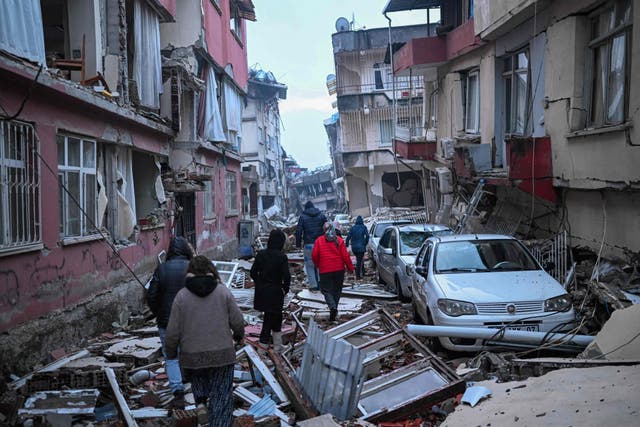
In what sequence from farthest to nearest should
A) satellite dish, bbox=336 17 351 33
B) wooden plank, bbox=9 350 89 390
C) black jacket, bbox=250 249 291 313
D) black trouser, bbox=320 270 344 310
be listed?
satellite dish, bbox=336 17 351 33 → black trouser, bbox=320 270 344 310 → black jacket, bbox=250 249 291 313 → wooden plank, bbox=9 350 89 390

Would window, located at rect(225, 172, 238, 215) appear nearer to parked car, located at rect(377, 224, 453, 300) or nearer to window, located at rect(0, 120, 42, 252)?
parked car, located at rect(377, 224, 453, 300)

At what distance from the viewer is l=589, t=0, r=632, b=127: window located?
908cm

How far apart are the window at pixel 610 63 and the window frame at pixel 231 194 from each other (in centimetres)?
1492

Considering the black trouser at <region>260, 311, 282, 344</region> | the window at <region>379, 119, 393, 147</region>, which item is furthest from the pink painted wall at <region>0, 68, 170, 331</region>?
the window at <region>379, 119, 393, 147</region>

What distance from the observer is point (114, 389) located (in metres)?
6.16

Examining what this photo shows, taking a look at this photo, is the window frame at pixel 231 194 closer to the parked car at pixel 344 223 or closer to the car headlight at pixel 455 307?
the parked car at pixel 344 223

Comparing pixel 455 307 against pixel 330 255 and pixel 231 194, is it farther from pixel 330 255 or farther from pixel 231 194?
pixel 231 194

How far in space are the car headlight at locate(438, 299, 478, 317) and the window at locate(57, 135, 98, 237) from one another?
5227 mm

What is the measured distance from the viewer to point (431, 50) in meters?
18.6

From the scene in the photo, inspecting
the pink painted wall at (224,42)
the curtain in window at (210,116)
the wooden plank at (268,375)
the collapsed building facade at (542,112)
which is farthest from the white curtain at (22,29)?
the pink painted wall at (224,42)

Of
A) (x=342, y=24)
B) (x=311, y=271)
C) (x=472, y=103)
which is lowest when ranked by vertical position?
(x=311, y=271)

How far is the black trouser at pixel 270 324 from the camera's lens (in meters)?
8.65

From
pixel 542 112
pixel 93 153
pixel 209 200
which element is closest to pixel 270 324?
pixel 93 153

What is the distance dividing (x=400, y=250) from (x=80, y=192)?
692 centimetres
